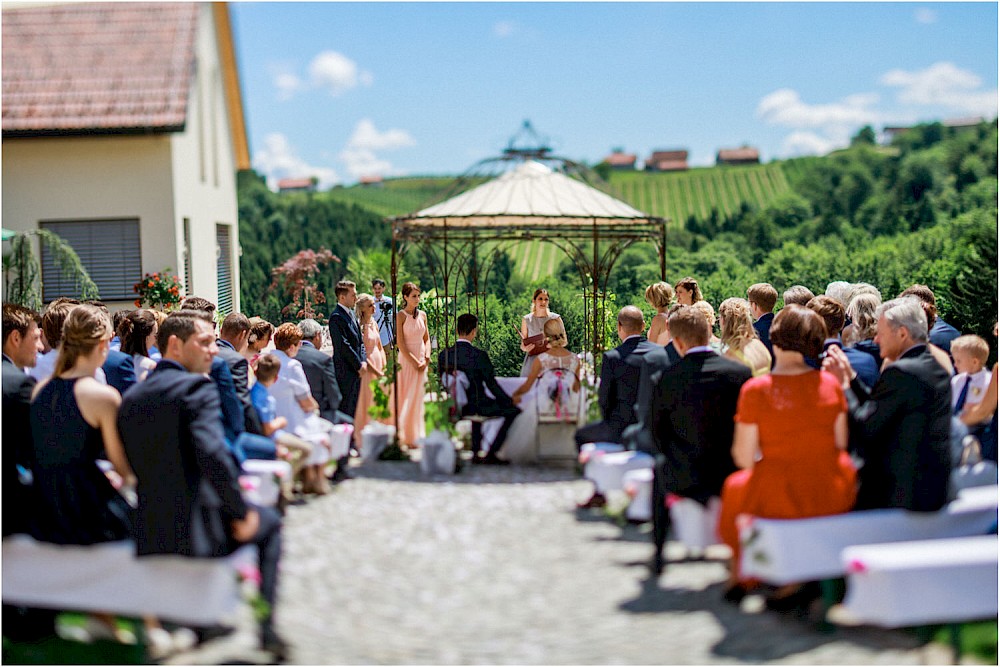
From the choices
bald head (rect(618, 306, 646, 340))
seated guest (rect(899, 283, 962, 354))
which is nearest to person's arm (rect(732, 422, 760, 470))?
bald head (rect(618, 306, 646, 340))

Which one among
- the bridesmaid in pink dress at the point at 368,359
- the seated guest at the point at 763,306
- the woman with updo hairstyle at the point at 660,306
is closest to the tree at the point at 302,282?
the bridesmaid in pink dress at the point at 368,359

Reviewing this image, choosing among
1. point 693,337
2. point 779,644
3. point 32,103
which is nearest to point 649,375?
point 693,337

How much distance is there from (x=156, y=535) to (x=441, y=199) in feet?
18.6

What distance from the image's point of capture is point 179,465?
4.64 m

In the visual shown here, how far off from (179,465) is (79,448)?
591mm

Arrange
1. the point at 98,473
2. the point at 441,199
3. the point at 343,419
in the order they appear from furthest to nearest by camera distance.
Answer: the point at 441,199 → the point at 343,419 → the point at 98,473

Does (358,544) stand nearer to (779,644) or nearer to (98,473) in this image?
(98,473)

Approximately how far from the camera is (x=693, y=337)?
18.3 ft

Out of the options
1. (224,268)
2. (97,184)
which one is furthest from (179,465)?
(224,268)

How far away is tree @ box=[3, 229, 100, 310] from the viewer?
1469 centimetres

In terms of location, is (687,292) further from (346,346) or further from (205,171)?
(205,171)

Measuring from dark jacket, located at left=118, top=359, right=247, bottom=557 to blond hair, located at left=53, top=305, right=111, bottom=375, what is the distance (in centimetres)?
39

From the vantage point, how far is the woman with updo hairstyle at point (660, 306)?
8480 mm

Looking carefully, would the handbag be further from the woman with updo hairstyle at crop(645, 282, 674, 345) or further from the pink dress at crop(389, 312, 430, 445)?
the pink dress at crop(389, 312, 430, 445)
